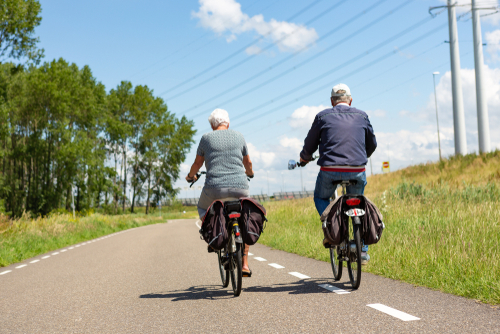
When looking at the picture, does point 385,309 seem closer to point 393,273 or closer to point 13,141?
point 393,273

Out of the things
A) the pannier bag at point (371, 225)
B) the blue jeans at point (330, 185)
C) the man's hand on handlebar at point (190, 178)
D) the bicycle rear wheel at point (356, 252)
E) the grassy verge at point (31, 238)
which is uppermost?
the man's hand on handlebar at point (190, 178)

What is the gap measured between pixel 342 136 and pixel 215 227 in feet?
5.70

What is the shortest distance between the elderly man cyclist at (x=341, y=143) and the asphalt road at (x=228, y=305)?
2.62 ft

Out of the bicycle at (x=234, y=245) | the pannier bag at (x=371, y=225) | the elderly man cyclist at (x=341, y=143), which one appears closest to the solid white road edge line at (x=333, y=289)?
the elderly man cyclist at (x=341, y=143)

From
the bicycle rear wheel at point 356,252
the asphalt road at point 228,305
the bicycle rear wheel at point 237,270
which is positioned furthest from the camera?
the bicycle rear wheel at point 237,270

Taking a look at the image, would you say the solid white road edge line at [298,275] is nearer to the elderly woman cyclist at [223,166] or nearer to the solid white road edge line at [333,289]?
the solid white road edge line at [333,289]

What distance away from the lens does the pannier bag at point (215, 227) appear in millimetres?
5962

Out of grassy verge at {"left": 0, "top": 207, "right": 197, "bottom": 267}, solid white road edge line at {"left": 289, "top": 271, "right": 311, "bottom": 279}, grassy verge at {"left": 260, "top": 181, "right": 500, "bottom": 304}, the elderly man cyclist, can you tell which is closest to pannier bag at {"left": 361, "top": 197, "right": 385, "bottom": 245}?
the elderly man cyclist

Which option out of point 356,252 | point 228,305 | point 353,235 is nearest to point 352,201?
point 353,235

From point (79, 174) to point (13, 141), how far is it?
29.1 feet

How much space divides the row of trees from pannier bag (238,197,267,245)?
3071cm

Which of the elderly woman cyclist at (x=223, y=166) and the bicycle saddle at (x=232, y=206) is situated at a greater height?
the elderly woman cyclist at (x=223, y=166)

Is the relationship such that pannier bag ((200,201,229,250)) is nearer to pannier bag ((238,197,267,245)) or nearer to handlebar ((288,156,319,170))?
pannier bag ((238,197,267,245))

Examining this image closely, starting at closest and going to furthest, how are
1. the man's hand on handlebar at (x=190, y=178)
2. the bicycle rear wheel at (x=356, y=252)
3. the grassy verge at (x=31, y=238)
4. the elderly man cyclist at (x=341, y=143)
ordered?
the bicycle rear wheel at (x=356, y=252) < the elderly man cyclist at (x=341, y=143) < the man's hand on handlebar at (x=190, y=178) < the grassy verge at (x=31, y=238)
